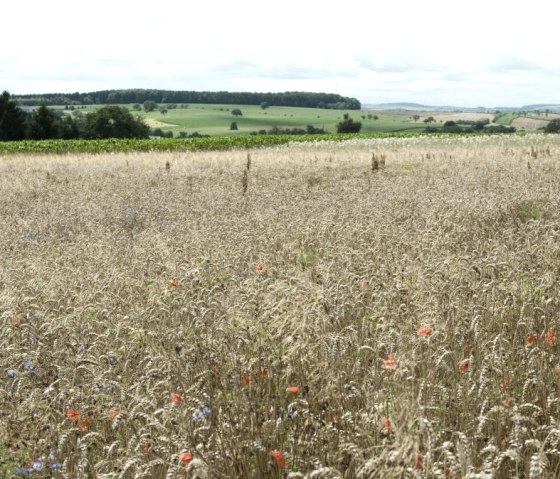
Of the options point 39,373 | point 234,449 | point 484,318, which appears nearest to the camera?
point 234,449

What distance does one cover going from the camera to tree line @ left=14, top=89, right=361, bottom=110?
165 m

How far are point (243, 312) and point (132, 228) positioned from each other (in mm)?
6782

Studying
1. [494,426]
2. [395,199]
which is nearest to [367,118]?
[395,199]

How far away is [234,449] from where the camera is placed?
2.78 metres

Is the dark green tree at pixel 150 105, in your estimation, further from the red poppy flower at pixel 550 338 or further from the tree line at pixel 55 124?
the red poppy flower at pixel 550 338

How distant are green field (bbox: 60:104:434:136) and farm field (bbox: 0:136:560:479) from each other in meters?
99.4

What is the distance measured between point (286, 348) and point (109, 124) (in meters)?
74.6

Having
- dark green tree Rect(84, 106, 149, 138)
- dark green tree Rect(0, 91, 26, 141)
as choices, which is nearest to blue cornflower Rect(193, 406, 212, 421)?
dark green tree Rect(84, 106, 149, 138)

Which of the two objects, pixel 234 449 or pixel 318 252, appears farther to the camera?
pixel 318 252

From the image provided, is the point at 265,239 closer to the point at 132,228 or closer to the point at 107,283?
the point at 107,283

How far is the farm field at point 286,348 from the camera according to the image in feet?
8.98

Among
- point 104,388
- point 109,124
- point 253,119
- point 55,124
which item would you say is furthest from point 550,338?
point 253,119

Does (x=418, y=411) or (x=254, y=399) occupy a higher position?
(x=418, y=411)

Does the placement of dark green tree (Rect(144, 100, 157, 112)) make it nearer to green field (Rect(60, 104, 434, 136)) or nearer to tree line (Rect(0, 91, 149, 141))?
green field (Rect(60, 104, 434, 136))
